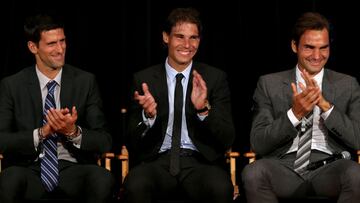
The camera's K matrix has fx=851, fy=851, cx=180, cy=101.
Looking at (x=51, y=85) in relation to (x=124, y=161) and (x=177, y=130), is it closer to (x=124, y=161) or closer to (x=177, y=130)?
(x=124, y=161)

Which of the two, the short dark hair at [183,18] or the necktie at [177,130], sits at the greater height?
the short dark hair at [183,18]

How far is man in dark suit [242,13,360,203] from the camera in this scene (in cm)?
460

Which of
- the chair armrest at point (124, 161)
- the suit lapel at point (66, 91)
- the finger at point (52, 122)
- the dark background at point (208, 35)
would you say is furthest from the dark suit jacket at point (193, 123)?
the dark background at point (208, 35)

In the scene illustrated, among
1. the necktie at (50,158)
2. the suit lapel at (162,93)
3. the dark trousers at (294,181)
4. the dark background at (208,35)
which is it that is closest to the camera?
the dark trousers at (294,181)

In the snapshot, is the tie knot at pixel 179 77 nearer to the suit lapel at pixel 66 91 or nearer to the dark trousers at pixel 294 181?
the suit lapel at pixel 66 91

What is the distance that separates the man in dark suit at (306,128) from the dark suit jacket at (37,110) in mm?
913

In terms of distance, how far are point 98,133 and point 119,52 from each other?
3.49 ft

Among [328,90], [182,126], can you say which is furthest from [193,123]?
[328,90]

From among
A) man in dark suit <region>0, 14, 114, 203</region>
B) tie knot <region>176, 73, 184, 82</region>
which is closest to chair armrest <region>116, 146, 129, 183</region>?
man in dark suit <region>0, 14, 114, 203</region>

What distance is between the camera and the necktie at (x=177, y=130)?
4883mm

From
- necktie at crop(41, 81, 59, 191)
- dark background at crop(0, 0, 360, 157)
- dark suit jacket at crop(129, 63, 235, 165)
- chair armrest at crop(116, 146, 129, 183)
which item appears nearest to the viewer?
necktie at crop(41, 81, 59, 191)

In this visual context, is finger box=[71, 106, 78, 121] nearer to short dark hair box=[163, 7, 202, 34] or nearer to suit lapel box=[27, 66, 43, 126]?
suit lapel box=[27, 66, 43, 126]

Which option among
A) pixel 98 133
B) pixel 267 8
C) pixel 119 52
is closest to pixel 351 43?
pixel 267 8

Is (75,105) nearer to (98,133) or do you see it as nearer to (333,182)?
(98,133)
